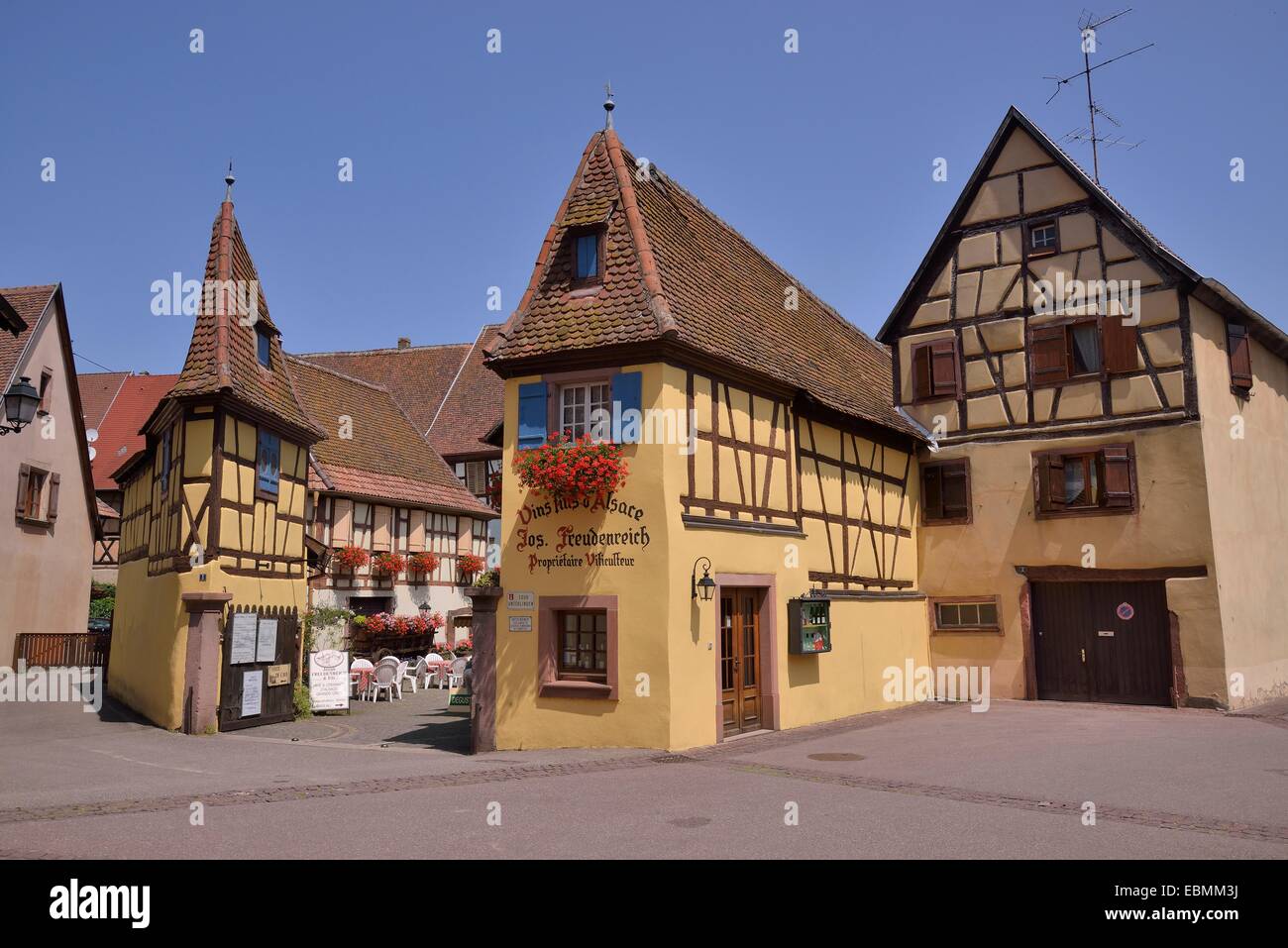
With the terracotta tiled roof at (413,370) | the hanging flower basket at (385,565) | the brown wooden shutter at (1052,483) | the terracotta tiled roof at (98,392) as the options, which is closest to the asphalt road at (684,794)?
the brown wooden shutter at (1052,483)

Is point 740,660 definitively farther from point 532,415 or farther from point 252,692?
point 252,692

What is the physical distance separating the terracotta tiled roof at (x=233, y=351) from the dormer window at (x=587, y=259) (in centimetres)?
654

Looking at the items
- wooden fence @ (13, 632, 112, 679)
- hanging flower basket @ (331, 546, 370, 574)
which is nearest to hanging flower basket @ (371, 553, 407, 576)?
hanging flower basket @ (331, 546, 370, 574)

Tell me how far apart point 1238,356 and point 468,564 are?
23.7 meters

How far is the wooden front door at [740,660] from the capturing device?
48.8 feet

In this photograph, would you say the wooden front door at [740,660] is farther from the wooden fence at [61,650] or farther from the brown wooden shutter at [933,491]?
the wooden fence at [61,650]

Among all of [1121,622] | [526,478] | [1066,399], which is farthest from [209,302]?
[1121,622]

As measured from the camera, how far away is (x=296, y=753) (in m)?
14.3

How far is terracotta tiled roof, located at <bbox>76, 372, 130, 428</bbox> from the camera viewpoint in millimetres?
44312

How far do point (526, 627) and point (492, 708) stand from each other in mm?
1195

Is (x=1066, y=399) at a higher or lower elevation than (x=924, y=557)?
higher

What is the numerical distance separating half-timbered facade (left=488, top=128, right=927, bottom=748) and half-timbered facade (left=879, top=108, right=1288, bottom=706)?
4.22 m

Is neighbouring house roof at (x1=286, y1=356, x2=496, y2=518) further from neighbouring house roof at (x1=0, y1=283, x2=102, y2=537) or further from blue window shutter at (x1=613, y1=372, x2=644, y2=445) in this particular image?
blue window shutter at (x1=613, y1=372, x2=644, y2=445)
